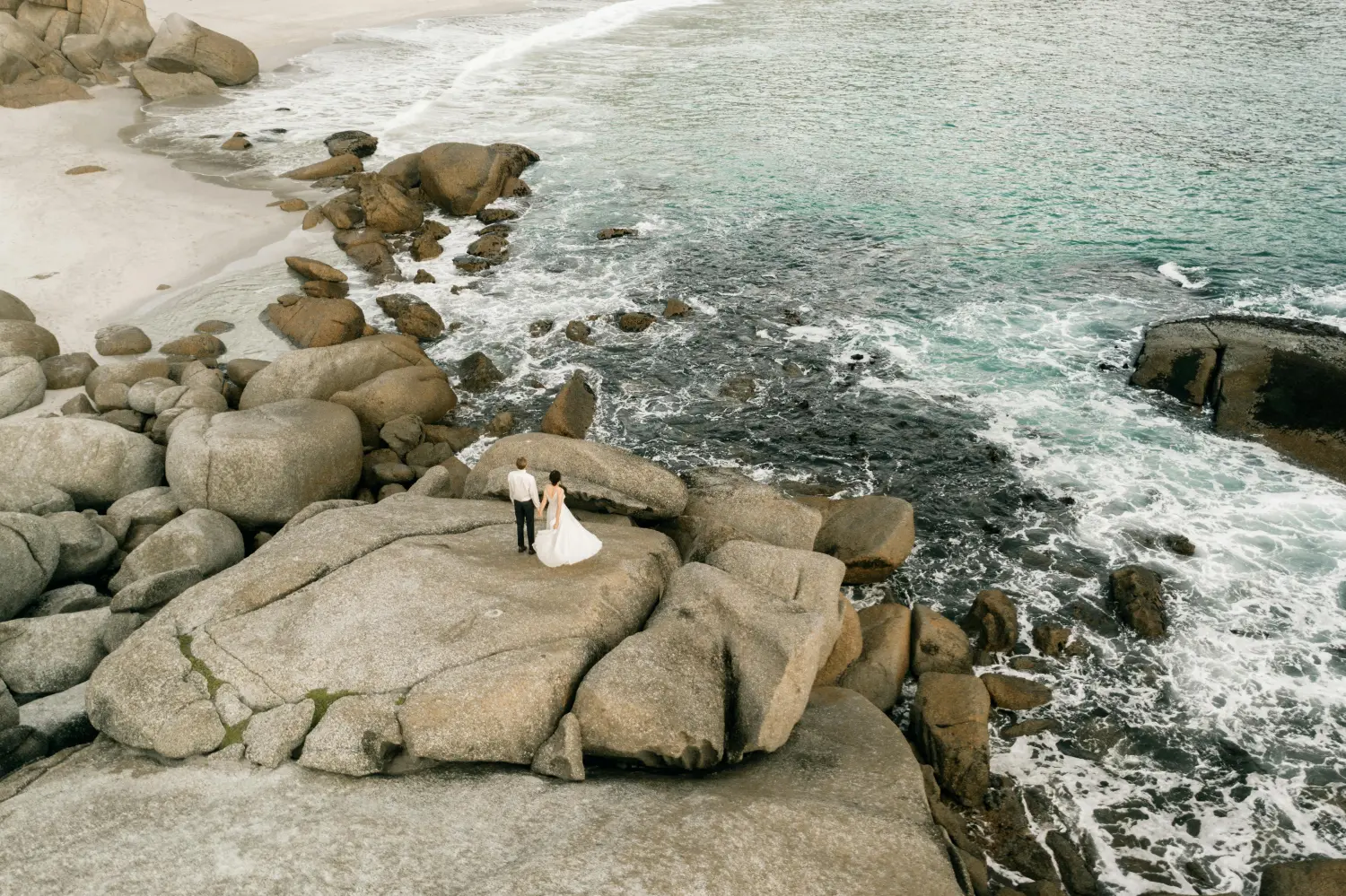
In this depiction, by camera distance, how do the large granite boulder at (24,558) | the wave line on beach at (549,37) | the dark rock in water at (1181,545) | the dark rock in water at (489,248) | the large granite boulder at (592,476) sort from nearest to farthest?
the large granite boulder at (24,558) < the large granite boulder at (592,476) < the dark rock in water at (1181,545) < the dark rock in water at (489,248) < the wave line on beach at (549,37)

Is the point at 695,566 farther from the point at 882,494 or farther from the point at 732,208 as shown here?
the point at 732,208

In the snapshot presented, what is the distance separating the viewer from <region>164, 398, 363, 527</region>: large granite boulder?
62.8 feet

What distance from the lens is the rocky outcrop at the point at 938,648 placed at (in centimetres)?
1673

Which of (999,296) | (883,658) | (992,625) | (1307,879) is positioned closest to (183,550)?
(883,658)

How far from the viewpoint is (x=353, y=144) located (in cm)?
4191

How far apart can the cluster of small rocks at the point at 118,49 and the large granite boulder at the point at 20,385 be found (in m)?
30.2

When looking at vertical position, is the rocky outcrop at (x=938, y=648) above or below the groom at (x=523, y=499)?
below

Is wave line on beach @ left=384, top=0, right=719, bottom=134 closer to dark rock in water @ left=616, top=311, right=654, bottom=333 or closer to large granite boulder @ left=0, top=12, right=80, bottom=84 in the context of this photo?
large granite boulder @ left=0, top=12, right=80, bottom=84

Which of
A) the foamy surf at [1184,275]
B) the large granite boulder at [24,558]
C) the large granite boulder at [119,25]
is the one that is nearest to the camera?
the large granite boulder at [24,558]

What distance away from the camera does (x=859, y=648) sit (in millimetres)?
16422

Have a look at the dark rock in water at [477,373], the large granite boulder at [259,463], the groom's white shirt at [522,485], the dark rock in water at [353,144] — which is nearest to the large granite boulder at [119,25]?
the dark rock in water at [353,144]

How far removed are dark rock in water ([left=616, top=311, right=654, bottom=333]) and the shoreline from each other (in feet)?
44.5

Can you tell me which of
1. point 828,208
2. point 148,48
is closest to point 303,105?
point 148,48

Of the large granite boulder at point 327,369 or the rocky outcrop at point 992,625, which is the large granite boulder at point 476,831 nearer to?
the rocky outcrop at point 992,625
